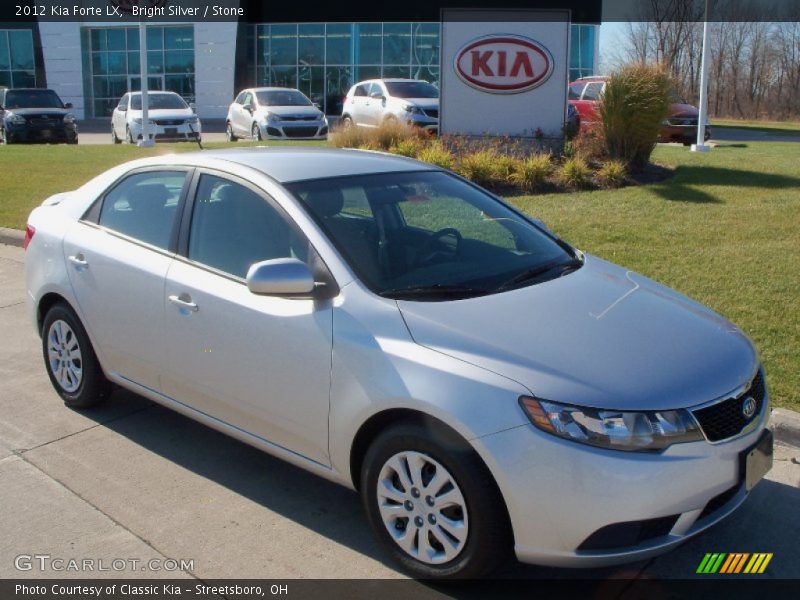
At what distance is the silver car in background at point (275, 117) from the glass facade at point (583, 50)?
61.0 ft

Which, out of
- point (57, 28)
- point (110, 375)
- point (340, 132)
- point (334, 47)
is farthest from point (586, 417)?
point (57, 28)

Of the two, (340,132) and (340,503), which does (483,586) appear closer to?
(340,503)

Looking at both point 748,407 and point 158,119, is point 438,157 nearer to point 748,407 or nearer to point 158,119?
point 748,407

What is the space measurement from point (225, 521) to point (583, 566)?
170 cm

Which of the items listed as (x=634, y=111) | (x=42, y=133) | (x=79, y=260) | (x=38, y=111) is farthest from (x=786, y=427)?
(x=38, y=111)

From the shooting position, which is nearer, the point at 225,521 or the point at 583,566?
the point at 583,566

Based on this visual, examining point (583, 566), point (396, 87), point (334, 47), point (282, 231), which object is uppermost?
point (334, 47)

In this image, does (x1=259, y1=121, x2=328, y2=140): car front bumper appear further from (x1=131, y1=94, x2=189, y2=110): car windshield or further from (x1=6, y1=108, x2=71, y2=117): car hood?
(x1=6, y1=108, x2=71, y2=117): car hood

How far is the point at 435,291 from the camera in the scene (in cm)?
384

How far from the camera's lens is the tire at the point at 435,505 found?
326cm

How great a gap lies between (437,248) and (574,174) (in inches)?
305

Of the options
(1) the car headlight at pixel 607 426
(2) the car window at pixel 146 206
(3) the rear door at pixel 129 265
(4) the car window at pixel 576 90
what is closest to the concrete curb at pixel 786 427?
(1) the car headlight at pixel 607 426

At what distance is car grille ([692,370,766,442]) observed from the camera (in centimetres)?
330

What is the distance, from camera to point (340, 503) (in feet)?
14.0
